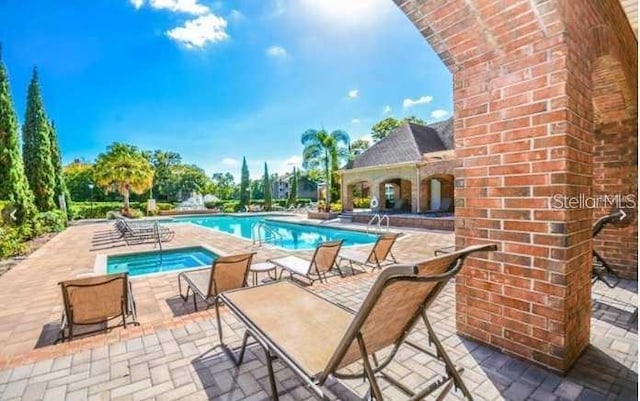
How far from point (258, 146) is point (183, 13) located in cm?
3556

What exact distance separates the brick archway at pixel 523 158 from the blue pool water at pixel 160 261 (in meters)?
7.65

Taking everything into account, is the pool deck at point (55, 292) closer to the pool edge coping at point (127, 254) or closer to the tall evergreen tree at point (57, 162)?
the pool edge coping at point (127, 254)

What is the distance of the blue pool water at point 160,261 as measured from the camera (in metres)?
8.26

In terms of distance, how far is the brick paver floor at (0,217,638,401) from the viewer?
2135mm

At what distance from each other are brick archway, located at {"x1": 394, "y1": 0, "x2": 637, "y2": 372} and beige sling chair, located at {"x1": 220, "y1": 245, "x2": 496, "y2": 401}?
771 mm

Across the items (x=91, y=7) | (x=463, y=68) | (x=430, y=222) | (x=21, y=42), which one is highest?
(x=21, y=42)

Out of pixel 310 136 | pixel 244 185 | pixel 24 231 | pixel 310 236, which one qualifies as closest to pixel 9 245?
pixel 24 231

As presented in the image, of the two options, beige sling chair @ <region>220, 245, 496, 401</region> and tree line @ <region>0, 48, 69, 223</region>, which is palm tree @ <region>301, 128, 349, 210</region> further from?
beige sling chair @ <region>220, 245, 496, 401</region>

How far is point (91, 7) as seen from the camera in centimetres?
804

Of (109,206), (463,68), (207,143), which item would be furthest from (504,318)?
(207,143)

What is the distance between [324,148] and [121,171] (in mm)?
17558

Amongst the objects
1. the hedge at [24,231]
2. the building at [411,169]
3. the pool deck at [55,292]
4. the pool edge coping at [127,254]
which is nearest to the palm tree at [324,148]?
the building at [411,169]

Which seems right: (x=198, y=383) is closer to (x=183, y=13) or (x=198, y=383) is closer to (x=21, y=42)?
(x=183, y=13)

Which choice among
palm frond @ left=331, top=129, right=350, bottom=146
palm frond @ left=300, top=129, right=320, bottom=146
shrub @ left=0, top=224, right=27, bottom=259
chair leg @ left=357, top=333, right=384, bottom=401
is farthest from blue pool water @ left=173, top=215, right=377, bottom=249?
chair leg @ left=357, top=333, right=384, bottom=401
